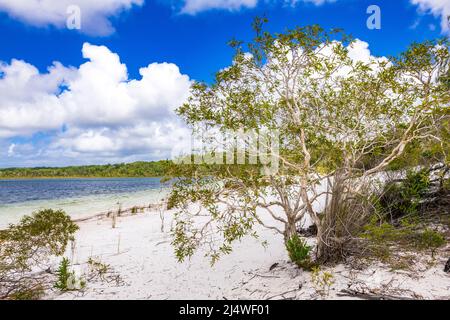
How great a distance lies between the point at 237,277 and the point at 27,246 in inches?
235

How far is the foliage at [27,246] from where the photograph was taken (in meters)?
7.48

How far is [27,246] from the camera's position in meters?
8.21

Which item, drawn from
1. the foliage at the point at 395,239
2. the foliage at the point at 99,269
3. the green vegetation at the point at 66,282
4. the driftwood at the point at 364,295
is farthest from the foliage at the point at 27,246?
the foliage at the point at 395,239

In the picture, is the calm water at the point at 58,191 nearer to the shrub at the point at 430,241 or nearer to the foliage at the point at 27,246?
the foliage at the point at 27,246

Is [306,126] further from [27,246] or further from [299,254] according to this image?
[27,246]

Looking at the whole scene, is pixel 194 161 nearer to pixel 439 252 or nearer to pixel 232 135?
pixel 232 135

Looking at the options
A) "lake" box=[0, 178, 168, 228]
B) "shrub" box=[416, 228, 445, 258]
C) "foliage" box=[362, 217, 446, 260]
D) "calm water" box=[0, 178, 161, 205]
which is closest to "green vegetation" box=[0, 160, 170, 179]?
"calm water" box=[0, 178, 161, 205]

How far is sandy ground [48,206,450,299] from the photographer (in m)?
5.04

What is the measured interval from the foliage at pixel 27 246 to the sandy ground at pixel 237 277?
1063mm

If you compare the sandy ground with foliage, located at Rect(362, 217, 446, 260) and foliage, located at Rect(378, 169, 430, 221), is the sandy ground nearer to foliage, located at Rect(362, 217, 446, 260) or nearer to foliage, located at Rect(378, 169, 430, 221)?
foliage, located at Rect(362, 217, 446, 260)

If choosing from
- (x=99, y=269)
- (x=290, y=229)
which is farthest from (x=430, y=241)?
(x=99, y=269)

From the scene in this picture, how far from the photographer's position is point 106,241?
13.6 m

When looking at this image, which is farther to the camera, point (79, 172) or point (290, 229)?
point (79, 172)
